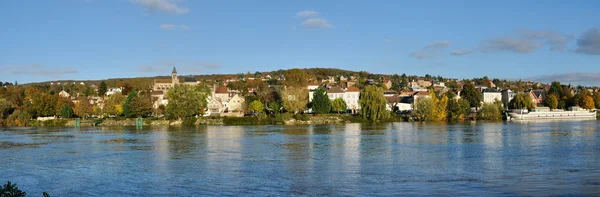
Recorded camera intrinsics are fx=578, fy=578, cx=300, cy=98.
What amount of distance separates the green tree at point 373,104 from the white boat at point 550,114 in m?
25.4

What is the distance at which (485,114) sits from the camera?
8788 centimetres

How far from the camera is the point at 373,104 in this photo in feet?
248

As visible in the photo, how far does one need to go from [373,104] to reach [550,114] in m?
36.4

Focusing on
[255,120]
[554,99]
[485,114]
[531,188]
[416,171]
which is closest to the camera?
[531,188]

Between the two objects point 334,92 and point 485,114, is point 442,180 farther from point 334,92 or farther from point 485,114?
point 334,92

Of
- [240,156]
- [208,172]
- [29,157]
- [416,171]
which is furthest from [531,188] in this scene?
[29,157]

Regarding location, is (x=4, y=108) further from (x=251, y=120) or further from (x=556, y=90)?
(x=556, y=90)

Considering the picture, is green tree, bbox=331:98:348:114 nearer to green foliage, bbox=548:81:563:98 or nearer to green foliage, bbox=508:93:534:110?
green foliage, bbox=508:93:534:110

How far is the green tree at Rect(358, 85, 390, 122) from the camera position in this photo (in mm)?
75875

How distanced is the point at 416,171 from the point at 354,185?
4297 mm

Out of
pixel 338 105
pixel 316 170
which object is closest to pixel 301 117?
pixel 338 105

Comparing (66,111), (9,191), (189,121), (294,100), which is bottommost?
(9,191)

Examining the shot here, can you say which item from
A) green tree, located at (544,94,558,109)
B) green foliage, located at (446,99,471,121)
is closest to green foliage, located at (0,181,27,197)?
green foliage, located at (446,99,471,121)

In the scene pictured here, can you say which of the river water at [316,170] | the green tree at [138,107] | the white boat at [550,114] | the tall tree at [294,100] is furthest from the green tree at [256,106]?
the river water at [316,170]
